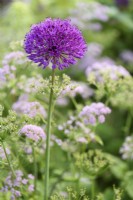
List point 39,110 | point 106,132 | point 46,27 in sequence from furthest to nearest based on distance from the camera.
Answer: point 106,132 < point 39,110 < point 46,27

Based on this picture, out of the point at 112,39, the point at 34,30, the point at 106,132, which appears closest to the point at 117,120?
the point at 106,132

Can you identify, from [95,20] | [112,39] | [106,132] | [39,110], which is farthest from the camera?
[95,20]

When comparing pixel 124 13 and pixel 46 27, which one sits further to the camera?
pixel 124 13

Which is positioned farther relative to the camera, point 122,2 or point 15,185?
point 122,2

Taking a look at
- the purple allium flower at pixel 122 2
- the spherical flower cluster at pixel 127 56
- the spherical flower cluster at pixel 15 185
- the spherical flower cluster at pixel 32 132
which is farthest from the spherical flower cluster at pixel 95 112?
the purple allium flower at pixel 122 2

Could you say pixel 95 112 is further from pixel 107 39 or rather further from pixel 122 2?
pixel 122 2

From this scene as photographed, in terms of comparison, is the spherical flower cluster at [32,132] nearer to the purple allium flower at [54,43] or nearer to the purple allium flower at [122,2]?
the purple allium flower at [54,43]

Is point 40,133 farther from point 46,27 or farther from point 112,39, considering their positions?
point 112,39

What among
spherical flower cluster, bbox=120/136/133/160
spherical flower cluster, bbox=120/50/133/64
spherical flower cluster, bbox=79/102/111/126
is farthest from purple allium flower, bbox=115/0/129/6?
spherical flower cluster, bbox=79/102/111/126

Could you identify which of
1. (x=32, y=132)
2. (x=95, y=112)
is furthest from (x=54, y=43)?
(x=95, y=112)
